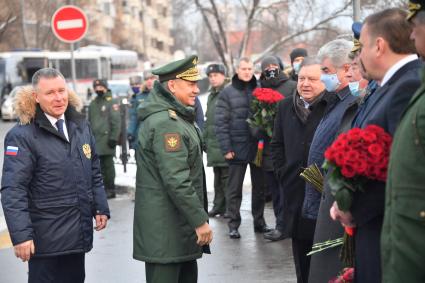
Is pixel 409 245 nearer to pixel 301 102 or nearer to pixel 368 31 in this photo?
pixel 368 31

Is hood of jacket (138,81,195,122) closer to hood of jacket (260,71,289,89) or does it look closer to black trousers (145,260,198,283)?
black trousers (145,260,198,283)

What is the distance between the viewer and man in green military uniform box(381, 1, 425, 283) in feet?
9.77

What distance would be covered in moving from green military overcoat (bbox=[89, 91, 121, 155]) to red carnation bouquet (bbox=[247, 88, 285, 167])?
12.7ft

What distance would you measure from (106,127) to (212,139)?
7.88ft

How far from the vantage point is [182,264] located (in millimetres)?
5527

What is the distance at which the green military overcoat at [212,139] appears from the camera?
436 inches

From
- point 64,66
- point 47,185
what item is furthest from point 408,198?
point 64,66

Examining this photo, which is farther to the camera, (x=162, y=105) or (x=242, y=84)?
(x=242, y=84)

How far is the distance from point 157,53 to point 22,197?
96.3m

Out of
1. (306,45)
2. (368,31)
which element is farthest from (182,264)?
(306,45)

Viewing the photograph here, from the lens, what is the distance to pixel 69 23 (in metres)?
15.0

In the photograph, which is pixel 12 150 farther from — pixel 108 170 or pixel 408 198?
pixel 108 170

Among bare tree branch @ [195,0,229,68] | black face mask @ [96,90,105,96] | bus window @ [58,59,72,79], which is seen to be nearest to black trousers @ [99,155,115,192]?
black face mask @ [96,90,105,96]

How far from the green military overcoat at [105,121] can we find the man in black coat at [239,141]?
3482 millimetres
